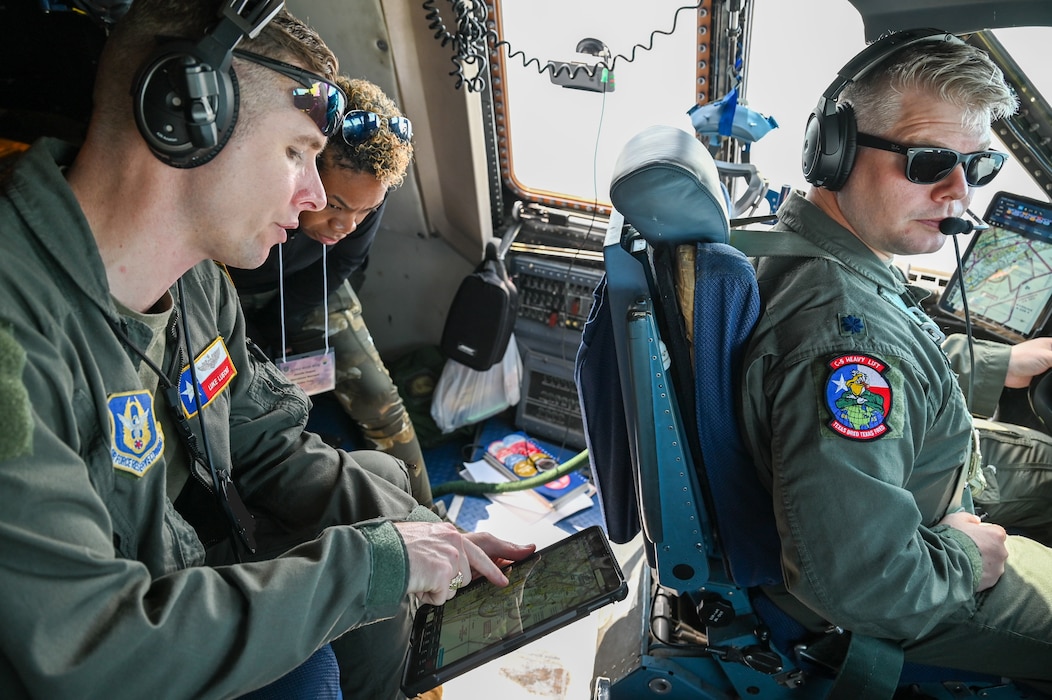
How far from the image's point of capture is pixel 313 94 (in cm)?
134

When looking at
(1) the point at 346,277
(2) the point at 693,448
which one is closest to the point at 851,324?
(2) the point at 693,448

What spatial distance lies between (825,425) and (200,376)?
1281 millimetres

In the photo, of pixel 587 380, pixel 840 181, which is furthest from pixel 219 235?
pixel 840 181

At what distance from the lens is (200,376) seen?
5.22ft

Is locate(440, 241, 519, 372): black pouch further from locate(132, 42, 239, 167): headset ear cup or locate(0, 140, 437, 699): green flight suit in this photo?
locate(132, 42, 239, 167): headset ear cup

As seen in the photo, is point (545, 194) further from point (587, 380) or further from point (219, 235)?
point (219, 235)

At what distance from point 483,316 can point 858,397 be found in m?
2.28

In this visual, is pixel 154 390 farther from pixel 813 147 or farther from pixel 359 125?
pixel 813 147

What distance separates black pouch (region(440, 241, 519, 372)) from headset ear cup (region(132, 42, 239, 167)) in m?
2.27

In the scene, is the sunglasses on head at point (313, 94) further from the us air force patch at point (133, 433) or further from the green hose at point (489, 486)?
the green hose at point (489, 486)

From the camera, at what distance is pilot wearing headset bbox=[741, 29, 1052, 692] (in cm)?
135

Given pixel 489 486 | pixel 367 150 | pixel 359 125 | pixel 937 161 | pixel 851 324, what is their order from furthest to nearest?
pixel 489 486 → pixel 367 150 → pixel 359 125 → pixel 937 161 → pixel 851 324

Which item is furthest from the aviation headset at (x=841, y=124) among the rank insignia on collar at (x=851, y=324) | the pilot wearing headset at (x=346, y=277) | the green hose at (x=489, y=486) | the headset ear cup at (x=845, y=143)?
the green hose at (x=489, y=486)

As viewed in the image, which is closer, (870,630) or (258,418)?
(870,630)
